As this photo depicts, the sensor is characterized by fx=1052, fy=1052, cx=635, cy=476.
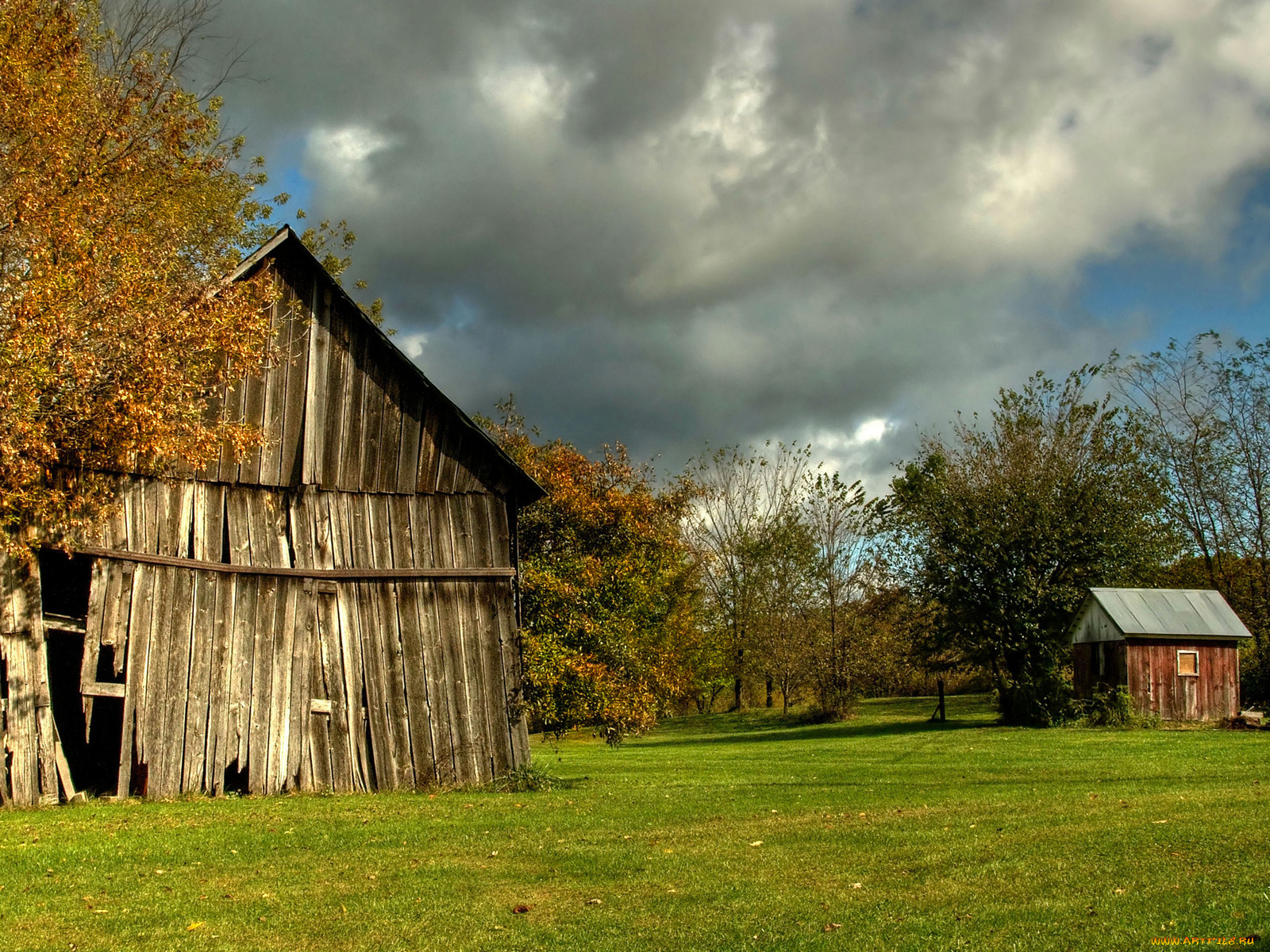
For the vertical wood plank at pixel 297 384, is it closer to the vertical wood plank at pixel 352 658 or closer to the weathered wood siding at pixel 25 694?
the vertical wood plank at pixel 352 658

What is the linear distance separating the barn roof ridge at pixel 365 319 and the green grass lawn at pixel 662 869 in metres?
4.96

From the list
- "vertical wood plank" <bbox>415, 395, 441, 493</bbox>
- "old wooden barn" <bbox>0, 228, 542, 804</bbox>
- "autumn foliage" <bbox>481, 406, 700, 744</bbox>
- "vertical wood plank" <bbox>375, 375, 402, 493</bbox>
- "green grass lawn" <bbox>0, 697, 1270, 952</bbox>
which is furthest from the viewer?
"autumn foliage" <bbox>481, 406, 700, 744</bbox>

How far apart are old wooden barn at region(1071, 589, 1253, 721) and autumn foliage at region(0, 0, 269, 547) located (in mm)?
26774

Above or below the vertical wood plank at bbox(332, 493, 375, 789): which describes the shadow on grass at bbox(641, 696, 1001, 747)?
below

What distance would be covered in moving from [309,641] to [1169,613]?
1067 inches

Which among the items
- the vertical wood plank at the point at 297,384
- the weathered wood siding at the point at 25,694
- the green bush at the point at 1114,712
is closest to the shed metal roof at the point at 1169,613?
the green bush at the point at 1114,712

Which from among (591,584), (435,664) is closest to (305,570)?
(435,664)

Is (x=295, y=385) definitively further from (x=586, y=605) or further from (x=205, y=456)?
(x=586, y=605)

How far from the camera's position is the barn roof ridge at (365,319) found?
15.7 m

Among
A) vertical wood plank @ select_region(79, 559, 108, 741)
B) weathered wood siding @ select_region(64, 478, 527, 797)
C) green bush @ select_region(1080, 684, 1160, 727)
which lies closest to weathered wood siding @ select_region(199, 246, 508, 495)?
weathered wood siding @ select_region(64, 478, 527, 797)

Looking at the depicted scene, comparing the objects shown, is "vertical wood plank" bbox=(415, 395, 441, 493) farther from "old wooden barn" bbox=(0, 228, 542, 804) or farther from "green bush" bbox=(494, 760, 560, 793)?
"green bush" bbox=(494, 760, 560, 793)

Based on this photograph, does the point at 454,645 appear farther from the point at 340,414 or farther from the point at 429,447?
the point at 340,414

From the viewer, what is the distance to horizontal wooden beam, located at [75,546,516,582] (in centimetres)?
1430

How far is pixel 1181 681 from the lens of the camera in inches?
1249
